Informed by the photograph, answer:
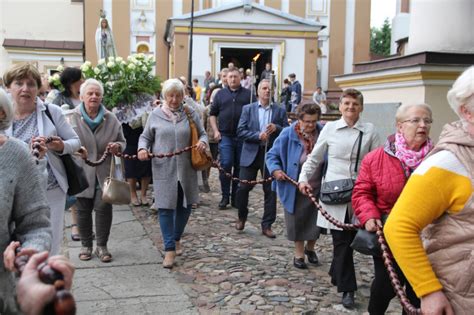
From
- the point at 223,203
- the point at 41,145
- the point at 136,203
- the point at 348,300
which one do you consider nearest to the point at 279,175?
the point at 348,300

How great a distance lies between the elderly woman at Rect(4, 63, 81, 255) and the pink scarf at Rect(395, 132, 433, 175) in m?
2.50

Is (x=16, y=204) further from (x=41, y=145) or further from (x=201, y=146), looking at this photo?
(x=201, y=146)

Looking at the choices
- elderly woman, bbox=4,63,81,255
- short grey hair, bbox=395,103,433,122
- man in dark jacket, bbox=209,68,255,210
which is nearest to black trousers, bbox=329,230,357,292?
short grey hair, bbox=395,103,433,122

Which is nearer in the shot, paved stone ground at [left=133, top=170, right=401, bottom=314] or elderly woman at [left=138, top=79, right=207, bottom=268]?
paved stone ground at [left=133, top=170, right=401, bottom=314]

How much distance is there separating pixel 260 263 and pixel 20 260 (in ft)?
13.5

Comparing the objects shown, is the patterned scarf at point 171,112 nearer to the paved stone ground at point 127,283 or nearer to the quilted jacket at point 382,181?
the paved stone ground at point 127,283

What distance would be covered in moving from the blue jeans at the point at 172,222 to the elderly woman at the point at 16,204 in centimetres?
330

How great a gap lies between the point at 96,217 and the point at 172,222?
83 cm

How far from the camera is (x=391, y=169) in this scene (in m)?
3.78

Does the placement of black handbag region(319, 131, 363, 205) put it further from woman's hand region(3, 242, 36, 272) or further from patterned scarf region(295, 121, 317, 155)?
woman's hand region(3, 242, 36, 272)

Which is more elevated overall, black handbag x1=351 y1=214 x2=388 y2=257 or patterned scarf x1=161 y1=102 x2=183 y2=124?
patterned scarf x1=161 y1=102 x2=183 y2=124

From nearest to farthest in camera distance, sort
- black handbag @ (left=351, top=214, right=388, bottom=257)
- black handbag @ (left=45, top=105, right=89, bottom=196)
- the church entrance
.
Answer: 1. black handbag @ (left=351, top=214, right=388, bottom=257)
2. black handbag @ (left=45, top=105, right=89, bottom=196)
3. the church entrance

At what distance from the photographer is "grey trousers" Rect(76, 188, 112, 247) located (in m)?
5.93

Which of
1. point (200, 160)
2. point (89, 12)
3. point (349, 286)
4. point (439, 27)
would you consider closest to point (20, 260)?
point (349, 286)
